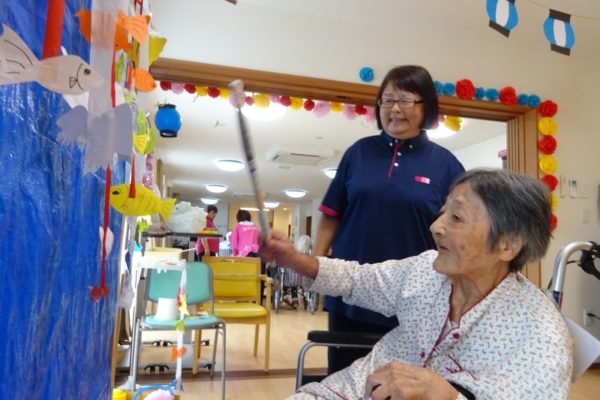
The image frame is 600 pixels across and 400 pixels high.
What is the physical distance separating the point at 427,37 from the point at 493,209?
2370mm

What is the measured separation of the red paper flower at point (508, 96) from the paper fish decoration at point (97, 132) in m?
3.07

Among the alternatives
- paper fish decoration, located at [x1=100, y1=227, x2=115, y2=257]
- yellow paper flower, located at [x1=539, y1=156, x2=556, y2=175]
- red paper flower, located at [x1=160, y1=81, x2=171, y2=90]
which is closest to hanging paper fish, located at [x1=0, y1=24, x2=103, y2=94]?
paper fish decoration, located at [x1=100, y1=227, x2=115, y2=257]

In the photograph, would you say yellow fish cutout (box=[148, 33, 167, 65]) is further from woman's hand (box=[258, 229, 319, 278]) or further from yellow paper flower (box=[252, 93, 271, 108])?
yellow paper flower (box=[252, 93, 271, 108])

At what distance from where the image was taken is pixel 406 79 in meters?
1.45

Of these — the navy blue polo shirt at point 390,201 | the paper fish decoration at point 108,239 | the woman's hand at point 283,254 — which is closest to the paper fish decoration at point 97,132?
the paper fish decoration at point 108,239

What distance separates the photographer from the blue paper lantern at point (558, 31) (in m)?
2.08

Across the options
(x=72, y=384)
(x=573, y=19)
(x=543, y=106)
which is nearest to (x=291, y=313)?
(x=543, y=106)

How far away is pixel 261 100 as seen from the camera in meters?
3.47

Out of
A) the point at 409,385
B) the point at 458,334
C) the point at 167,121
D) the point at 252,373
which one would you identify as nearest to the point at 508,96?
the point at 167,121

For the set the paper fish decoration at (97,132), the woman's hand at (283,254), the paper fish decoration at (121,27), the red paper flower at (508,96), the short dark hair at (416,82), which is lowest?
the woman's hand at (283,254)

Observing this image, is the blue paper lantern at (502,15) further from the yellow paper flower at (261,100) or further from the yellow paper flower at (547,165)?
the yellow paper flower at (261,100)

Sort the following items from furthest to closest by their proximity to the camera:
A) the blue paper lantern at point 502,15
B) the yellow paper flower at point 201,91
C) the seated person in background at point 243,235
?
the seated person in background at point 243,235, the yellow paper flower at point 201,91, the blue paper lantern at point 502,15

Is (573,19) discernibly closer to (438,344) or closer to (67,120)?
(438,344)

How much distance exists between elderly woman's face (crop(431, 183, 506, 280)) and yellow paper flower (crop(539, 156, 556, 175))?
248 cm
